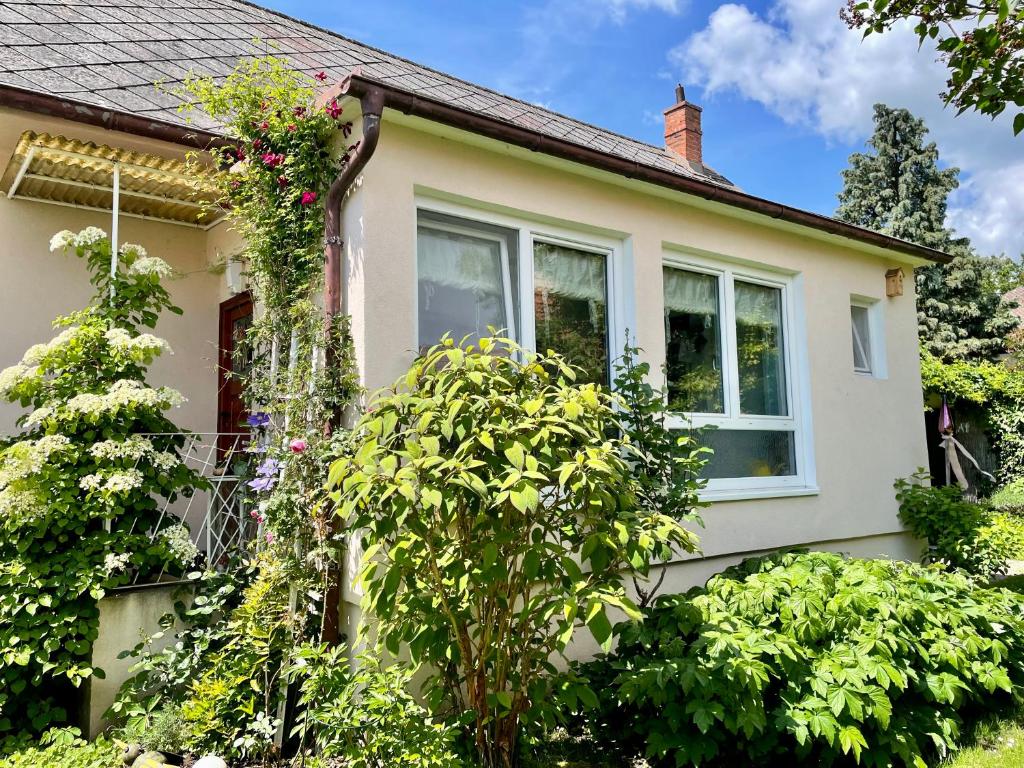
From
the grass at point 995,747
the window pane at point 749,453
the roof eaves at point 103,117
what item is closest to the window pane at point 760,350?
the window pane at point 749,453

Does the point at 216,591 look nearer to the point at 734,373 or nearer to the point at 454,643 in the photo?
the point at 454,643

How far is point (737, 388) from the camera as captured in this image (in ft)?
21.9

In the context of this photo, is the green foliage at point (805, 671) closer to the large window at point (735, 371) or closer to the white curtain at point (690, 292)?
the large window at point (735, 371)

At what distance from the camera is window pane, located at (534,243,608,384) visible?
548 centimetres

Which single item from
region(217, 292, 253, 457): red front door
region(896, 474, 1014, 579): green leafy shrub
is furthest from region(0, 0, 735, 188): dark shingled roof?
region(896, 474, 1014, 579): green leafy shrub

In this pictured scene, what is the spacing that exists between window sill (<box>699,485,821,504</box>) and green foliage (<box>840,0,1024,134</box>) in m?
3.38

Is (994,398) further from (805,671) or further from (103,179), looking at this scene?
(103,179)

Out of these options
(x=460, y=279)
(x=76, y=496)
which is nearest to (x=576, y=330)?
(x=460, y=279)

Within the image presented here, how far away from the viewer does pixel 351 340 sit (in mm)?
4387

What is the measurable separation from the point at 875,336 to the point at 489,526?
6.54 metres

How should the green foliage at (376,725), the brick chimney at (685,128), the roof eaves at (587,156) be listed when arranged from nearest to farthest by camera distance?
1. the green foliage at (376,725)
2. the roof eaves at (587,156)
3. the brick chimney at (685,128)

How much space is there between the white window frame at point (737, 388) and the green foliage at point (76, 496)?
12.9 feet

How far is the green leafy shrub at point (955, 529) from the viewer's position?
24.3 feet

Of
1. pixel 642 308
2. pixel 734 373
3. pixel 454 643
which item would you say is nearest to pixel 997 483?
pixel 734 373
